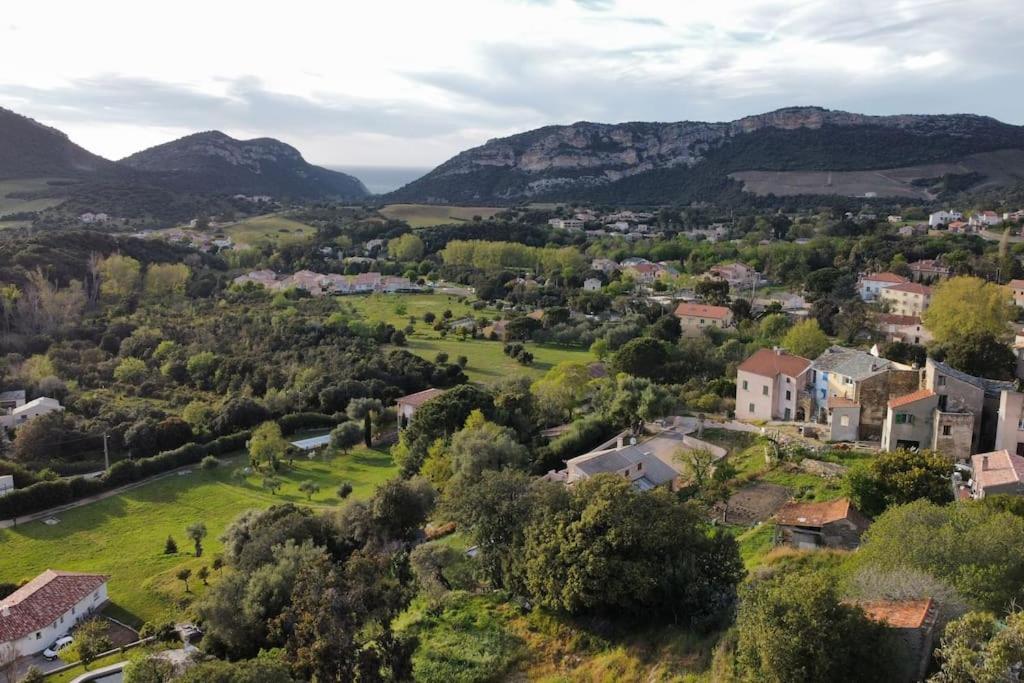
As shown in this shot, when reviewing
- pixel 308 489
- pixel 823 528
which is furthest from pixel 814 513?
pixel 308 489

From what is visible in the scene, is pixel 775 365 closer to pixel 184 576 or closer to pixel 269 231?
pixel 184 576

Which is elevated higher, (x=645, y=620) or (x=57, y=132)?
(x=57, y=132)

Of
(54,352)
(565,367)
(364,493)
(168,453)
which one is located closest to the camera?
(364,493)

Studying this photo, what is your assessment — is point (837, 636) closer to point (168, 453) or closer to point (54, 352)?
point (168, 453)

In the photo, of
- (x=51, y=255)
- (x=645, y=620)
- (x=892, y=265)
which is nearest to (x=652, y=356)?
(x=645, y=620)

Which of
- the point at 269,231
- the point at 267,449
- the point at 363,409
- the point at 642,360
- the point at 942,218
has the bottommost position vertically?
the point at 267,449

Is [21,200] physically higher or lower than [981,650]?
higher
